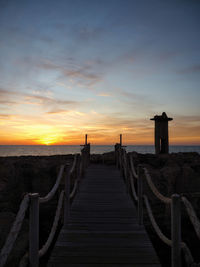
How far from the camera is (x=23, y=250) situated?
7277 millimetres

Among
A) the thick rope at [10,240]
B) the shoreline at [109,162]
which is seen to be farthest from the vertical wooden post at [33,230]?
the shoreline at [109,162]

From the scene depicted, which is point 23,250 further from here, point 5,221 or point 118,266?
point 118,266

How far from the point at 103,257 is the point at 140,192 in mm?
2130

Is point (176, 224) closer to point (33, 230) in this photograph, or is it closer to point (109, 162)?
point (33, 230)

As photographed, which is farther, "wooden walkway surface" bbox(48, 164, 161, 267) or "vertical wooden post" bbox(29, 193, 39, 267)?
"wooden walkway surface" bbox(48, 164, 161, 267)

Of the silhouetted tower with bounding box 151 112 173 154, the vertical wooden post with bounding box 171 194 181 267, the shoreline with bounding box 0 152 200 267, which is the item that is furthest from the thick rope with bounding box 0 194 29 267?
the silhouetted tower with bounding box 151 112 173 154

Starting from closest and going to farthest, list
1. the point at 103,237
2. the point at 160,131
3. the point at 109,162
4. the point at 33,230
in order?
1. the point at 33,230
2. the point at 103,237
3. the point at 109,162
4. the point at 160,131

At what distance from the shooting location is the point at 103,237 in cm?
480

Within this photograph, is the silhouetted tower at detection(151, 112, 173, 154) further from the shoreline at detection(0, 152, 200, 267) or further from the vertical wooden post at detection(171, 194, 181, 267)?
the vertical wooden post at detection(171, 194, 181, 267)

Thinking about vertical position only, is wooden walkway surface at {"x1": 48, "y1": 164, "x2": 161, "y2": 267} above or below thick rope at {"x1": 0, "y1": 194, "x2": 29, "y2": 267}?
below

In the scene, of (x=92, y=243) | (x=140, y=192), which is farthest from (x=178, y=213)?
(x=140, y=192)

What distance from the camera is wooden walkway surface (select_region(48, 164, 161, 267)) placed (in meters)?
3.91

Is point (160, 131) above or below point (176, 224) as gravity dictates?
above

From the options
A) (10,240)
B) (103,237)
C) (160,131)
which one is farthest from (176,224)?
(160,131)
